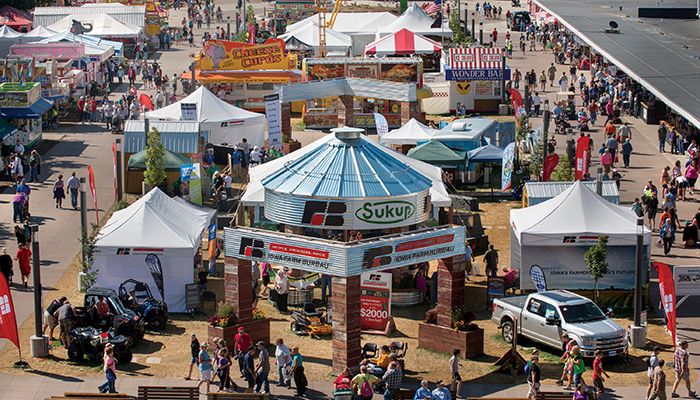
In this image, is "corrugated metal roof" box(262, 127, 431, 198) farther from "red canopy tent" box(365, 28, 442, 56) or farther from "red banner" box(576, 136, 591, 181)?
"red canopy tent" box(365, 28, 442, 56)

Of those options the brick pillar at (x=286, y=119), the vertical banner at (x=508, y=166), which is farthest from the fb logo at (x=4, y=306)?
the brick pillar at (x=286, y=119)

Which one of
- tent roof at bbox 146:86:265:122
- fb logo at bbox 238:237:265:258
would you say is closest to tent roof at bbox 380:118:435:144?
tent roof at bbox 146:86:265:122

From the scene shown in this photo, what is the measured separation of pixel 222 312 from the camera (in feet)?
114

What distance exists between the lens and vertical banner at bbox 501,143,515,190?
50.5m

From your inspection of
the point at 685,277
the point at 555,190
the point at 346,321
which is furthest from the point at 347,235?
the point at 685,277

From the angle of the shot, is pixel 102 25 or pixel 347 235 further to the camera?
pixel 102 25

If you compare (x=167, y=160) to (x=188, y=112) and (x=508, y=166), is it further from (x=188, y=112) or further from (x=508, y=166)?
(x=508, y=166)

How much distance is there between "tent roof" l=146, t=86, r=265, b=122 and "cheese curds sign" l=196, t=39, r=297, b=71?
32.6 ft

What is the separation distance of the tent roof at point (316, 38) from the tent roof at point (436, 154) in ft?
103

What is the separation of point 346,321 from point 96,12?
62.5 m

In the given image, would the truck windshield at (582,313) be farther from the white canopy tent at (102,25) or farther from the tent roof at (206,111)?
the white canopy tent at (102,25)

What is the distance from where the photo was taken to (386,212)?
35.9 metres

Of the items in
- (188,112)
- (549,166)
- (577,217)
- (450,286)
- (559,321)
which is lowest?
(559,321)

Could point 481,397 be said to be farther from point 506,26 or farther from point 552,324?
point 506,26
